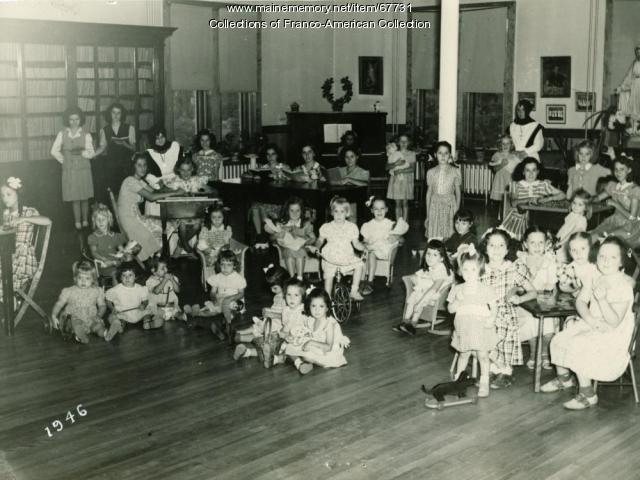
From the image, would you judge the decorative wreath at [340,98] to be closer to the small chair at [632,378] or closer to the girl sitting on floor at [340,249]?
the girl sitting on floor at [340,249]

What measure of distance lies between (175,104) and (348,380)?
8.58 meters

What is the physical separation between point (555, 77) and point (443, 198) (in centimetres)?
528

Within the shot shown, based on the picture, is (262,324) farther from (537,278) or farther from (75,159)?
(75,159)

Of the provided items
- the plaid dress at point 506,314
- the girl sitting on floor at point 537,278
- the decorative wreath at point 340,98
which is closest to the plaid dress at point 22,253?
the plaid dress at point 506,314

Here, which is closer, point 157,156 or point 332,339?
point 332,339

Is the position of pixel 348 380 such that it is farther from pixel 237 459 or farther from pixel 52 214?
pixel 52 214

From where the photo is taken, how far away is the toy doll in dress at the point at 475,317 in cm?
562

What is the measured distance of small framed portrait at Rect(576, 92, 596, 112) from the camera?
527 inches

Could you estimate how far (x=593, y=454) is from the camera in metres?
4.84

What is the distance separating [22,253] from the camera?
24.3ft

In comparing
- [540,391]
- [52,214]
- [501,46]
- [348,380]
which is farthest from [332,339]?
[501,46]

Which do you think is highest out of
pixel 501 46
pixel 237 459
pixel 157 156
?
pixel 501 46

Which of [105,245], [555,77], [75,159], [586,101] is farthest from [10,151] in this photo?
[586,101]

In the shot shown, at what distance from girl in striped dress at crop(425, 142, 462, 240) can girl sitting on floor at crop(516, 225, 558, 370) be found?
9.94 ft
